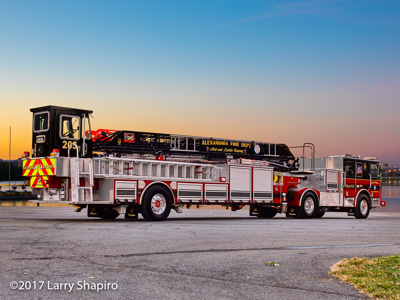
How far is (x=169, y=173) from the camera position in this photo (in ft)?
61.2

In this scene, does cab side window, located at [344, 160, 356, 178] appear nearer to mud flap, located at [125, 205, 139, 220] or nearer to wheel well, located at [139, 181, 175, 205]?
wheel well, located at [139, 181, 175, 205]

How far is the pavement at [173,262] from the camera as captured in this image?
669 centimetres

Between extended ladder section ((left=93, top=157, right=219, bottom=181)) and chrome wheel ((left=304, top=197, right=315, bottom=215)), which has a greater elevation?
extended ladder section ((left=93, top=157, right=219, bottom=181))

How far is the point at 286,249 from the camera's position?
428 inches

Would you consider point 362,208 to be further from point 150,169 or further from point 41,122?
point 41,122

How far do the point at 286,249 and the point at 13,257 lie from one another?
16.7ft

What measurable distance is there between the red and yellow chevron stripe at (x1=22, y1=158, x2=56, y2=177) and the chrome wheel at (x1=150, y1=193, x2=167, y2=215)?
3422mm

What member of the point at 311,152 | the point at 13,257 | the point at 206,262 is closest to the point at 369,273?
the point at 206,262

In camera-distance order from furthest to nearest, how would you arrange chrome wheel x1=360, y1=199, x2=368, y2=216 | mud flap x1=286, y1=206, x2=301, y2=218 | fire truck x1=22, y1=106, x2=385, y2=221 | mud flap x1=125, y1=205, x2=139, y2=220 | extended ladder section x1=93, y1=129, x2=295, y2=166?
1. chrome wheel x1=360, y1=199, x2=368, y2=216
2. mud flap x1=286, y1=206, x2=301, y2=218
3. extended ladder section x1=93, y1=129, x2=295, y2=166
4. mud flap x1=125, y1=205, x2=139, y2=220
5. fire truck x1=22, y1=106, x2=385, y2=221

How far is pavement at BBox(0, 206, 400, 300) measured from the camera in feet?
22.0

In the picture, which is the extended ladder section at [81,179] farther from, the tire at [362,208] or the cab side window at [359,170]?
the cab side window at [359,170]

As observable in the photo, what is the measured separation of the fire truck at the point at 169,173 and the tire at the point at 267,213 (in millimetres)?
77

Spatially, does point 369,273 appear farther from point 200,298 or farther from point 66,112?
point 66,112

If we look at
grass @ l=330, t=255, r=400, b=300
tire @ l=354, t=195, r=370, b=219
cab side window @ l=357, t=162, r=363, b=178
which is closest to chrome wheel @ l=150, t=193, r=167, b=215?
grass @ l=330, t=255, r=400, b=300
